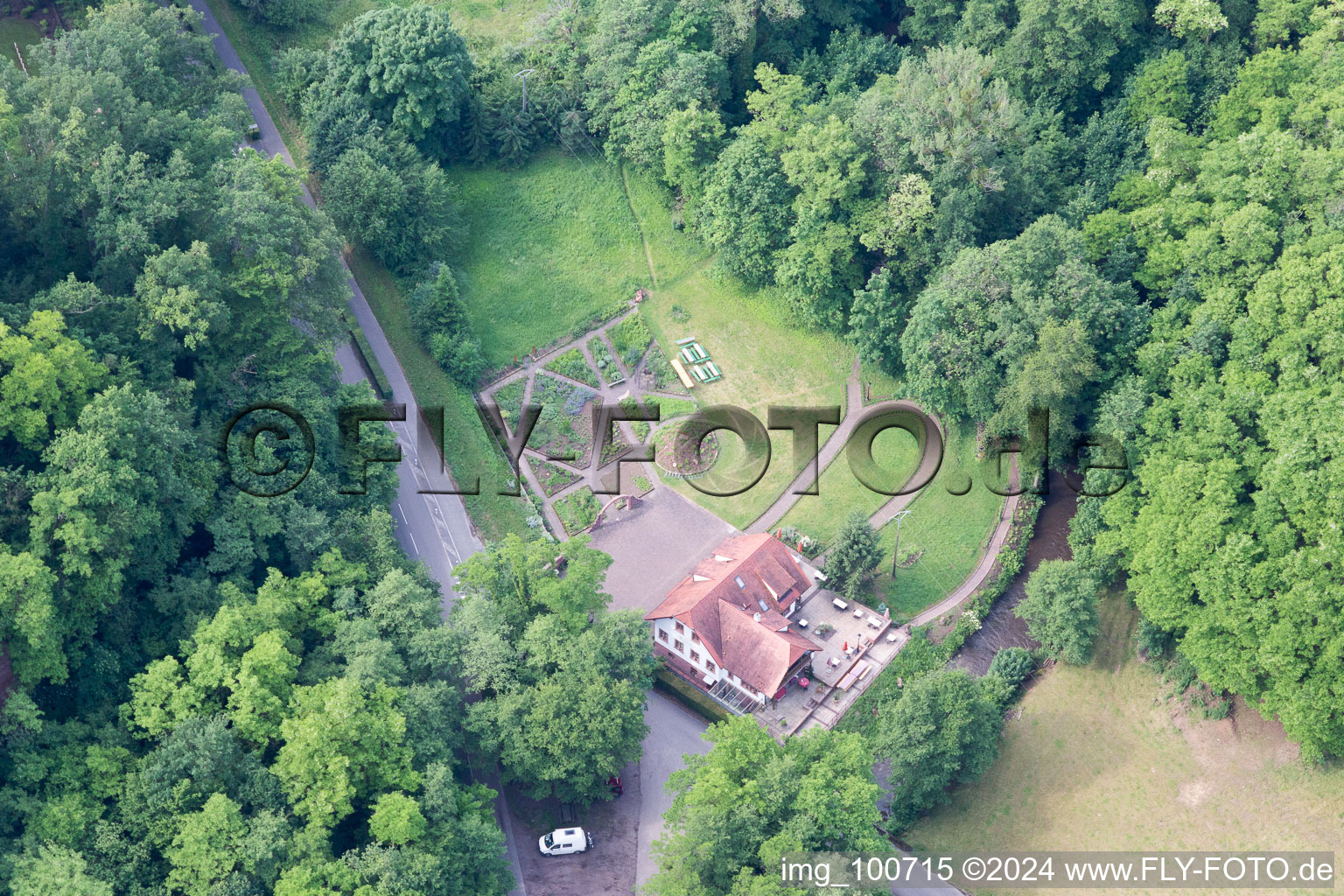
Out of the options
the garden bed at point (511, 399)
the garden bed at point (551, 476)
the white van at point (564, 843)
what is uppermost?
the garden bed at point (511, 399)

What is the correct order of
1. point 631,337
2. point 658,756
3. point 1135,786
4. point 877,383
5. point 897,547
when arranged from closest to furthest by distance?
point 1135,786 < point 658,756 < point 897,547 < point 877,383 < point 631,337

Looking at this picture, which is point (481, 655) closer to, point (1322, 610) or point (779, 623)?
point (779, 623)

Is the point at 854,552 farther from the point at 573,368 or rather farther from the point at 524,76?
the point at 524,76

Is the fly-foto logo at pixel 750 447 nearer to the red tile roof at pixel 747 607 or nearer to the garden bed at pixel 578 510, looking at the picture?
the garden bed at pixel 578 510

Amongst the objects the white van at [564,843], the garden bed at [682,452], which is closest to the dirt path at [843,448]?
the garden bed at [682,452]

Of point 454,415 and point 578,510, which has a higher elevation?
point 454,415

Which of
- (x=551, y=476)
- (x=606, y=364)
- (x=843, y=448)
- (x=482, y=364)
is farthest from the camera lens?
(x=606, y=364)

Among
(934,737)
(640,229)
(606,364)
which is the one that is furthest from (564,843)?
(640,229)

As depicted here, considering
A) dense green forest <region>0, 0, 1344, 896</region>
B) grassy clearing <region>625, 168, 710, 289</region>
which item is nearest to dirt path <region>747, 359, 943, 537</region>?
dense green forest <region>0, 0, 1344, 896</region>
